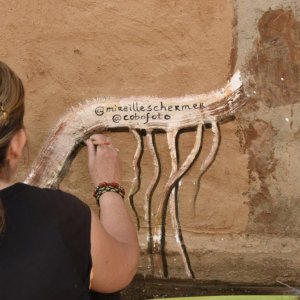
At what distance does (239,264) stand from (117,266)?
111 centimetres

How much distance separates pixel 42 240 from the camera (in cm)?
129

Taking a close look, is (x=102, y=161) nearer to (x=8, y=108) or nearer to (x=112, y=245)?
(x=112, y=245)

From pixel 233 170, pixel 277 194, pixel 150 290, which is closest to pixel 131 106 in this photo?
pixel 233 170

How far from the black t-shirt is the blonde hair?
0.15 ft

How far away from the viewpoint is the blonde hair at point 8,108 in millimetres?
1269

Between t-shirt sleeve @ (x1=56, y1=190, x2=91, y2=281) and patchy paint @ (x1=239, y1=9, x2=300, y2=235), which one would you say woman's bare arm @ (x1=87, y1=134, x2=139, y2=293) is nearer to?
t-shirt sleeve @ (x1=56, y1=190, x2=91, y2=281)

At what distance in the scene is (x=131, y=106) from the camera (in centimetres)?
230

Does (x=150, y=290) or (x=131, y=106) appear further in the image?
(x=150, y=290)

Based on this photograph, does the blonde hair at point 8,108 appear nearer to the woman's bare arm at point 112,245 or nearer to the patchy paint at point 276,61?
the woman's bare arm at point 112,245

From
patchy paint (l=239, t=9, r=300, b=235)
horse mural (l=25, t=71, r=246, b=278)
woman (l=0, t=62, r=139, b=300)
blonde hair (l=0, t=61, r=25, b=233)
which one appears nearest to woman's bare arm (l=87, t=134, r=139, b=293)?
woman (l=0, t=62, r=139, b=300)

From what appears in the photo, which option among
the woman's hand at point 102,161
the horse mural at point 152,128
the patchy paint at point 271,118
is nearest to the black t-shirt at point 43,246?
the woman's hand at point 102,161

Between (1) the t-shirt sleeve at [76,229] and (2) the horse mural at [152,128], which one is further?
(2) the horse mural at [152,128]

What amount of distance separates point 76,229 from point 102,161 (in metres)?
0.62

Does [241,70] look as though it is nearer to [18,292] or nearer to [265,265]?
[265,265]
